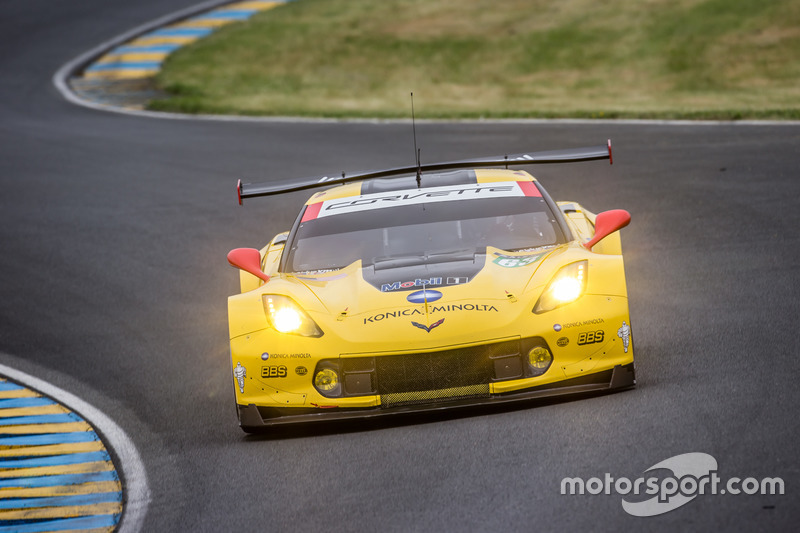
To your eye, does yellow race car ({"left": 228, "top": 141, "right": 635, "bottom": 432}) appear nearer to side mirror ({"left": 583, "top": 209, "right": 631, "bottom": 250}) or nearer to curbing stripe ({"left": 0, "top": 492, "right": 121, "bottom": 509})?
side mirror ({"left": 583, "top": 209, "right": 631, "bottom": 250})

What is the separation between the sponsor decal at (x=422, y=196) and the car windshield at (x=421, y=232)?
4 cm

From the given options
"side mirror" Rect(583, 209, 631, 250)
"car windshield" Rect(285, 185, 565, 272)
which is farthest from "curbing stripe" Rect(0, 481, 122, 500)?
"side mirror" Rect(583, 209, 631, 250)

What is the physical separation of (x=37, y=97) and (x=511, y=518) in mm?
20633

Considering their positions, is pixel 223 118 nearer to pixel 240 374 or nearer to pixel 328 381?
pixel 240 374

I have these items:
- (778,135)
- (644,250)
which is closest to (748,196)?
(644,250)

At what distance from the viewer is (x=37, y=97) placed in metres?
23.4

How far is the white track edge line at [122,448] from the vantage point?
221 inches

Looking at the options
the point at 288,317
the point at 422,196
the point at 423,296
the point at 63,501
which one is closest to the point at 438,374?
the point at 423,296

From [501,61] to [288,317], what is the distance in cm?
2142

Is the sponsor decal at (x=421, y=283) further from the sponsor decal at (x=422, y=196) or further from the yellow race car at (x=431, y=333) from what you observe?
the sponsor decal at (x=422, y=196)

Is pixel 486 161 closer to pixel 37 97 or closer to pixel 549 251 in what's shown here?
pixel 549 251

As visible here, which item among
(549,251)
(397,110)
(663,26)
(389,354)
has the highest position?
(663,26)

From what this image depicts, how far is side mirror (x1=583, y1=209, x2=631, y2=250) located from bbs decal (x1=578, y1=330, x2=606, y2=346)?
0.93 metres

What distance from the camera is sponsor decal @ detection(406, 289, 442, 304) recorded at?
6180 mm
